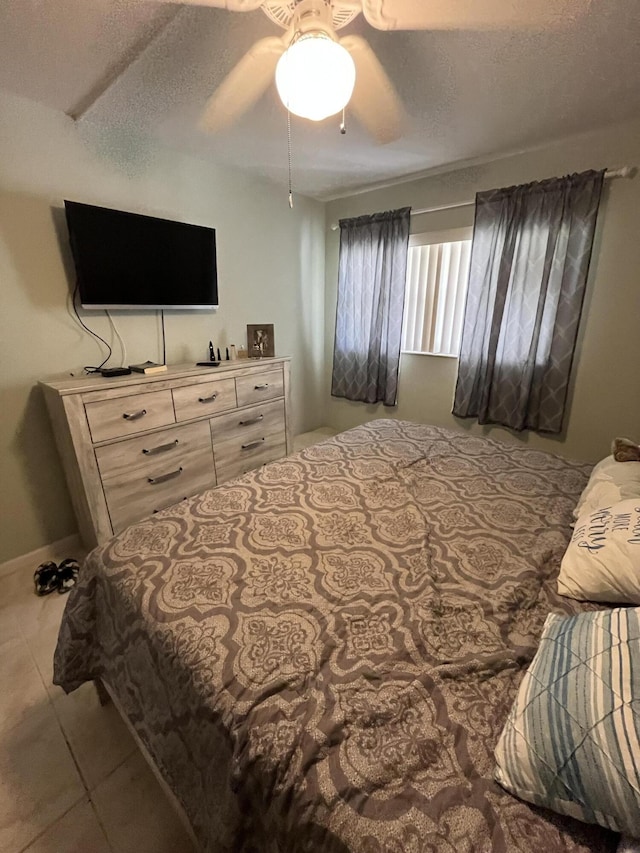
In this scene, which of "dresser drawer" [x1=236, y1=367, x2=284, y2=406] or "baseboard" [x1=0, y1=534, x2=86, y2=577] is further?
"dresser drawer" [x1=236, y1=367, x2=284, y2=406]

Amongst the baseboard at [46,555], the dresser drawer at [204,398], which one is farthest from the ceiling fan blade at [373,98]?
the baseboard at [46,555]

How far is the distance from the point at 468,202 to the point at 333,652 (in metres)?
3.14

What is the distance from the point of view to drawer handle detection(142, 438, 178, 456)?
2.15 meters

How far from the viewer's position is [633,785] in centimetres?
50

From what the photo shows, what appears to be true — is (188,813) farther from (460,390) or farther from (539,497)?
(460,390)

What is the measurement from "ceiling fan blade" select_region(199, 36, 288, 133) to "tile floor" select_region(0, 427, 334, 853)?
8.41 feet

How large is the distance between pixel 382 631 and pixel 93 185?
2.72m

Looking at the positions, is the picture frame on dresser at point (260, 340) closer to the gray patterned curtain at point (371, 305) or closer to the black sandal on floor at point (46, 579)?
the gray patterned curtain at point (371, 305)

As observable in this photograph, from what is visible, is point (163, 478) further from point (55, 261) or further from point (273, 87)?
point (273, 87)

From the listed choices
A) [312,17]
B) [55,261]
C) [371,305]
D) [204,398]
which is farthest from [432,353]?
[55,261]

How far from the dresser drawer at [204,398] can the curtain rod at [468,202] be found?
6.91ft

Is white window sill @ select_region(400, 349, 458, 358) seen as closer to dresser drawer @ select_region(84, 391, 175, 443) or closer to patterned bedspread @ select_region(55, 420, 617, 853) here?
patterned bedspread @ select_region(55, 420, 617, 853)

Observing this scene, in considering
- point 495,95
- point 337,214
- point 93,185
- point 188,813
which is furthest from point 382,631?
point 337,214

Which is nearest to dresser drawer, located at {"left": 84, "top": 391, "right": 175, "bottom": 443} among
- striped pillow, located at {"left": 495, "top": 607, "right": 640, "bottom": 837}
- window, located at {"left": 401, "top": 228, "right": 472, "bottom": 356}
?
striped pillow, located at {"left": 495, "top": 607, "right": 640, "bottom": 837}
